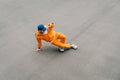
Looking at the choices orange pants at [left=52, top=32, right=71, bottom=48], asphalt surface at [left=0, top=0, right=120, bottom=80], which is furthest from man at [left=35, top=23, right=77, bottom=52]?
asphalt surface at [left=0, top=0, right=120, bottom=80]

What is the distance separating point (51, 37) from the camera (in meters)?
5.52

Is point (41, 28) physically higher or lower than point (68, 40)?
higher

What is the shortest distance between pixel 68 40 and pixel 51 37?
902mm

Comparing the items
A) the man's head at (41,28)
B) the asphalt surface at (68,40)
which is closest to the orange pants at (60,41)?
the asphalt surface at (68,40)

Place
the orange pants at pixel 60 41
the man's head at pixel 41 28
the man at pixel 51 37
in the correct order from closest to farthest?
the man's head at pixel 41 28 < the man at pixel 51 37 < the orange pants at pixel 60 41

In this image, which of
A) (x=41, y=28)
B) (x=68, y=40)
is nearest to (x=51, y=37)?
(x=41, y=28)

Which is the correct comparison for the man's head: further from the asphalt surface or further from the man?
the asphalt surface

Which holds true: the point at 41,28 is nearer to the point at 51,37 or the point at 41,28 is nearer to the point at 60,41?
the point at 51,37

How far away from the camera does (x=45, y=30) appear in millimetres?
5387

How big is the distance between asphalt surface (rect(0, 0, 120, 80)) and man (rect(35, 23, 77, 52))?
0.66 feet

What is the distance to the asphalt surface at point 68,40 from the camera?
5.36m

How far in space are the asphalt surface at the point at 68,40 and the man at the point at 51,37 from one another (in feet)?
0.66

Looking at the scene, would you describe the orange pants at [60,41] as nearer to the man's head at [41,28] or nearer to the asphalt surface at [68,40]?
the asphalt surface at [68,40]

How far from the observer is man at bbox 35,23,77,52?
5.41 metres
